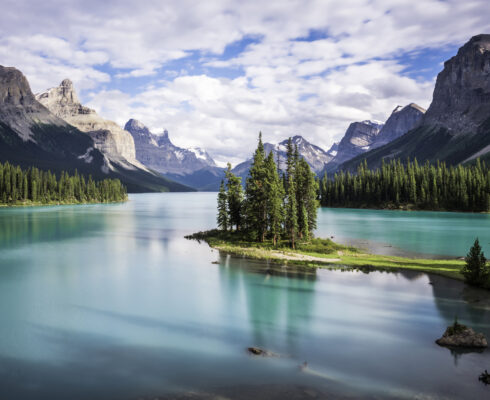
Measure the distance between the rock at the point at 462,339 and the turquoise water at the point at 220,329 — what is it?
3.00ft

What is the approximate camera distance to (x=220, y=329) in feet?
87.6

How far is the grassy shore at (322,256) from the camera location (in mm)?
46319

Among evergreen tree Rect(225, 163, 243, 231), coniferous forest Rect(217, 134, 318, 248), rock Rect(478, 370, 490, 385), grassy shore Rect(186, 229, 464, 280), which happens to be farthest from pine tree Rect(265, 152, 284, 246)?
rock Rect(478, 370, 490, 385)

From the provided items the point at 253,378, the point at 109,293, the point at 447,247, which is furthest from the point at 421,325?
the point at 447,247

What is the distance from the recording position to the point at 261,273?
44594mm

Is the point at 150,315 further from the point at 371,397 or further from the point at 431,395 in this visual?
the point at 431,395

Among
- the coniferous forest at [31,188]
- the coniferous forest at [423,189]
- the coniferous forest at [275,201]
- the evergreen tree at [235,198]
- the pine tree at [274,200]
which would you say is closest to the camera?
the pine tree at [274,200]

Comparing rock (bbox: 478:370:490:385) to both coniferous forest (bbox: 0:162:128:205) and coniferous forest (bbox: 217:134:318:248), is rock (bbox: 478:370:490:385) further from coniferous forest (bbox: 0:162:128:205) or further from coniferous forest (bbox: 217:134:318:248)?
coniferous forest (bbox: 0:162:128:205)

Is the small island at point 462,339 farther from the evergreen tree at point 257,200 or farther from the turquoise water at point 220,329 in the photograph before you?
the evergreen tree at point 257,200

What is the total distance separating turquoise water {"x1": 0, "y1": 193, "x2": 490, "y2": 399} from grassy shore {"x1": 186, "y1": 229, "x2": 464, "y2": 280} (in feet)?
13.4

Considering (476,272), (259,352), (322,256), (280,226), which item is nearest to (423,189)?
(280,226)

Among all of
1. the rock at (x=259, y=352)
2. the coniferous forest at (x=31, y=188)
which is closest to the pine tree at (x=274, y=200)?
the rock at (x=259, y=352)

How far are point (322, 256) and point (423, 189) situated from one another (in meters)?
126

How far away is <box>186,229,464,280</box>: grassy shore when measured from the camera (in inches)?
1824
